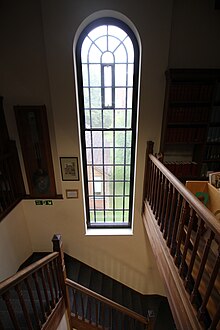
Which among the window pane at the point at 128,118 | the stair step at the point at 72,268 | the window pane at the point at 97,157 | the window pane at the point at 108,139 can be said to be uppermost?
the window pane at the point at 128,118

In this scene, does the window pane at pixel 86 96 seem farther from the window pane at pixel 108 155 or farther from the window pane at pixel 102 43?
the window pane at pixel 108 155

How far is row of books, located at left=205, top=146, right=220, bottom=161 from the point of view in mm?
2424

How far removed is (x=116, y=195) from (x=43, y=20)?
8.11 ft

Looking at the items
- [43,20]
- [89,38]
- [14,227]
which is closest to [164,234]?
[14,227]

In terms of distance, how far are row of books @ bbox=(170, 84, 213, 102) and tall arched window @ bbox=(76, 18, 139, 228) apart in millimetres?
509

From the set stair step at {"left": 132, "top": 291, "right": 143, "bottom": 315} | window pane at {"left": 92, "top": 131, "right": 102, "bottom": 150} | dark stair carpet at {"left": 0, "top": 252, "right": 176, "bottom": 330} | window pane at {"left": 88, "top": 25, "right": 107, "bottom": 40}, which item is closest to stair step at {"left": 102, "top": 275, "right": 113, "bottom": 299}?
dark stair carpet at {"left": 0, "top": 252, "right": 176, "bottom": 330}

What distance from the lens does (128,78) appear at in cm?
228

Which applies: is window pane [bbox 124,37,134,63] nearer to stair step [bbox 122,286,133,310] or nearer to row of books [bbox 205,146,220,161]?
row of books [bbox 205,146,220,161]

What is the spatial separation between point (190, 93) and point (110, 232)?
7.94 feet

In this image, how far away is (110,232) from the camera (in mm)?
2939

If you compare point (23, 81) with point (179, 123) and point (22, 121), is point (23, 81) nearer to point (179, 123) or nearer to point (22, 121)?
point (22, 121)

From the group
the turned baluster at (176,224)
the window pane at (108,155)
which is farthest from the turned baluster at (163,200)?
the window pane at (108,155)

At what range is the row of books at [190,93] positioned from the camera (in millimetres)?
2115

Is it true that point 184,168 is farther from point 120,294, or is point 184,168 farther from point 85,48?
point 120,294
